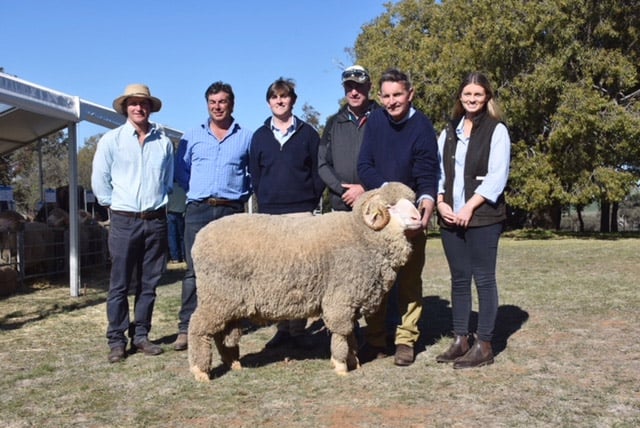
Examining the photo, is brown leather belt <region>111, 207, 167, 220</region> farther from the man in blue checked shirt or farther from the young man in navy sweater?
the young man in navy sweater

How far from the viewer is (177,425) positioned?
3766 millimetres

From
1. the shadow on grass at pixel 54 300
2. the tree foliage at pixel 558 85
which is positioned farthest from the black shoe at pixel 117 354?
the tree foliage at pixel 558 85

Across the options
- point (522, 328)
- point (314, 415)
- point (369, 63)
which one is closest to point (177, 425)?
point (314, 415)

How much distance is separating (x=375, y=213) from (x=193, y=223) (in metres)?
1.82

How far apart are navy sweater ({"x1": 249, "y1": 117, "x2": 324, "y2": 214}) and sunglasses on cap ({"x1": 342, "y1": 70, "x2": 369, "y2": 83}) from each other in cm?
59

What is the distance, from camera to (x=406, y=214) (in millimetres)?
4562

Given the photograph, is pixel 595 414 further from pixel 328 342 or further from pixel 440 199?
pixel 328 342

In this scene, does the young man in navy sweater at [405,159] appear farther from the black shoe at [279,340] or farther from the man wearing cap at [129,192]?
the man wearing cap at [129,192]

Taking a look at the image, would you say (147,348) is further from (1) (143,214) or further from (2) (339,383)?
(2) (339,383)

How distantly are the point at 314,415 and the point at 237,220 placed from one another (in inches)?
64.8

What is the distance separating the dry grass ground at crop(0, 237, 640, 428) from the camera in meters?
3.85

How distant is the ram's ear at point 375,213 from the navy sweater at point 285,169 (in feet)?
2.74

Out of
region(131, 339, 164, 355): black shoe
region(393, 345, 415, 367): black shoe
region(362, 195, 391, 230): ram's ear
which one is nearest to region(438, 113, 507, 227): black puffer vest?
region(362, 195, 391, 230): ram's ear

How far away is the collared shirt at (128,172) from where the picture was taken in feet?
17.2
